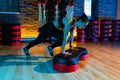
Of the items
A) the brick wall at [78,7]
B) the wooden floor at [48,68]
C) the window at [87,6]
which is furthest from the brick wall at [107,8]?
the wooden floor at [48,68]

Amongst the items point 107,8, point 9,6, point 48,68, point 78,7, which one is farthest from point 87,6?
point 48,68

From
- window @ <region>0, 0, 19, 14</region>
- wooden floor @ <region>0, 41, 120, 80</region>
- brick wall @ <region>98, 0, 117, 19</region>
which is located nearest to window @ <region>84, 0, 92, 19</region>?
brick wall @ <region>98, 0, 117, 19</region>

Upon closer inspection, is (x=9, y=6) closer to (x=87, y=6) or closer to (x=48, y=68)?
(x=87, y=6)

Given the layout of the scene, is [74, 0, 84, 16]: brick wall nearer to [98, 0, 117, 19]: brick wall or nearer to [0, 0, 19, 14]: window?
[98, 0, 117, 19]: brick wall

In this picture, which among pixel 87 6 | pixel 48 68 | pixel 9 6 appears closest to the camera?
pixel 48 68

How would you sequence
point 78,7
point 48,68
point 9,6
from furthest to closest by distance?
point 78,7 → point 9,6 → point 48,68

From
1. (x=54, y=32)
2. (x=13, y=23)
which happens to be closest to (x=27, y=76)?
(x=54, y=32)

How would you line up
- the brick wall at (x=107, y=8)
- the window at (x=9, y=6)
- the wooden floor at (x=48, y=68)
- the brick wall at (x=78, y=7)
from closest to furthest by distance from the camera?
the wooden floor at (x=48, y=68) → the window at (x=9, y=6) → the brick wall at (x=78, y=7) → the brick wall at (x=107, y=8)

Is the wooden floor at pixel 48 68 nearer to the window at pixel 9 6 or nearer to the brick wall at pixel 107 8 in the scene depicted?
the window at pixel 9 6

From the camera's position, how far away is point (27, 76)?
338 cm

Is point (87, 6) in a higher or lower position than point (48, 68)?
higher

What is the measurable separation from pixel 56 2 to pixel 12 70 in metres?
3.66

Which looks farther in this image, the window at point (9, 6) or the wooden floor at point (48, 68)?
the window at point (9, 6)

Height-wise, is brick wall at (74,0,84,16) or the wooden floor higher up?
brick wall at (74,0,84,16)
